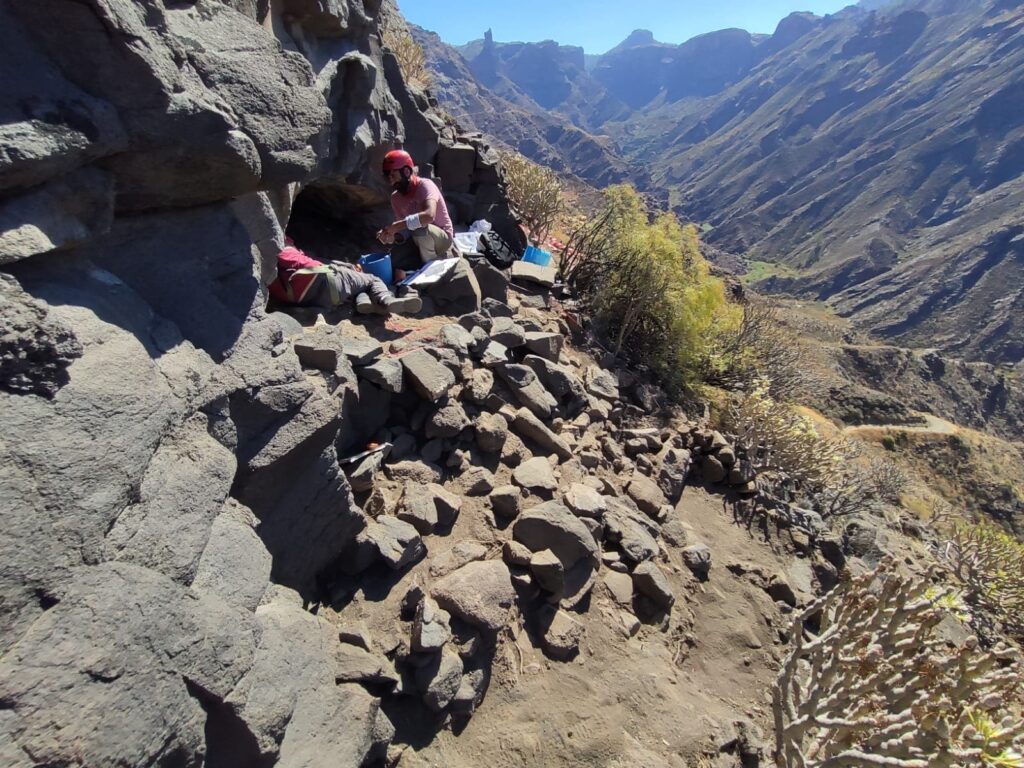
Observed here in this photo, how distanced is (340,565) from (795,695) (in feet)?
8.30

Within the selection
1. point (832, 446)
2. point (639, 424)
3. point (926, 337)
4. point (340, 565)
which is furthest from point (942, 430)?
point (926, 337)

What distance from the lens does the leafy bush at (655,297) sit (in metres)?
6.25

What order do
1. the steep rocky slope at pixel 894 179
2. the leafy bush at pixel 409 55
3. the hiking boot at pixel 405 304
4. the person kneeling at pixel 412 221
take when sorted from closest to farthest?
1. the hiking boot at pixel 405 304
2. the person kneeling at pixel 412 221
3. the leafy bush at pixel 409 55
4. the steep rocky slope at pixel 894 179

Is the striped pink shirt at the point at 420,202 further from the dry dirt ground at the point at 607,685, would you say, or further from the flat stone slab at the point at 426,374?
the dry dirt ground at the point at 607,685

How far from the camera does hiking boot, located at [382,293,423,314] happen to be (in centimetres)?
455

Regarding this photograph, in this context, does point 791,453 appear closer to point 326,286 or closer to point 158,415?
point 326,286

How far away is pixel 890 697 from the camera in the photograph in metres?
2.88

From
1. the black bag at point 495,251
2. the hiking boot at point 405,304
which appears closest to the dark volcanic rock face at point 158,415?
the hiking boot at point 405,304

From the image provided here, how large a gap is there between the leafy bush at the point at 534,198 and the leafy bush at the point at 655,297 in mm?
1695

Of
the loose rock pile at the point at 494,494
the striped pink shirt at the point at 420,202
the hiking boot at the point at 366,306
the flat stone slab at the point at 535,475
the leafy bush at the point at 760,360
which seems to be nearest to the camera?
the loose rock pile at the point at 494,494

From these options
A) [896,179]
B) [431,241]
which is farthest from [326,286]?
[896,179]

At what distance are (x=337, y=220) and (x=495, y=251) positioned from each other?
1769mm

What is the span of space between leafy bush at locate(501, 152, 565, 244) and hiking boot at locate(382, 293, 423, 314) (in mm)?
4011

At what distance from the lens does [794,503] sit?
538cm
